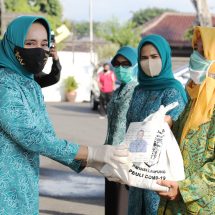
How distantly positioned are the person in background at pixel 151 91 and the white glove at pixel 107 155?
868mm

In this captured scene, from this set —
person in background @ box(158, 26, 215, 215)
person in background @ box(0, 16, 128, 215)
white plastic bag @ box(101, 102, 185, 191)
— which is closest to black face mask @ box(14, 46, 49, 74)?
person in background @ box(0, 16, 128, 215)

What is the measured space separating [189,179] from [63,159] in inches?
27.3

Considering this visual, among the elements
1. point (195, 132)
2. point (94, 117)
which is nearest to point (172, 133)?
point (195, 132)

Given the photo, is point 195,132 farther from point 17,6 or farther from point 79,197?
point 17,6

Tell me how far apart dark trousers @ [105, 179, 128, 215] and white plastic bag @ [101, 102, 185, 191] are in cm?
254

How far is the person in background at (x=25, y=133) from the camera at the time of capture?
3379 mm

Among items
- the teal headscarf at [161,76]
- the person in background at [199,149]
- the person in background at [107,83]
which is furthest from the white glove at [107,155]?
the person in background at [107,83]

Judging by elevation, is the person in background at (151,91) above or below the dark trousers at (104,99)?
above

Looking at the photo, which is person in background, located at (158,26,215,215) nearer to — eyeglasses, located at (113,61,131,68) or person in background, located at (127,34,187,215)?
person in background, located at (127,34,187,215)

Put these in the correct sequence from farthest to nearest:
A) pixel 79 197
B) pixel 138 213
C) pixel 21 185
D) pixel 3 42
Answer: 1. pixel 79 197
2. pixel 138 213
3. pixel 3 42
4. pixel 21 185

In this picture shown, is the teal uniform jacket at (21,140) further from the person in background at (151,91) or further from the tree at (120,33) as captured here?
the tree at (120,33)

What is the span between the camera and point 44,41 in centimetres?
372

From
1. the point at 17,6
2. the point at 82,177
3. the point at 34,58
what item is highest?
the point at 34,58

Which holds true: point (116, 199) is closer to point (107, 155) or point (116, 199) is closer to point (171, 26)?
point (107, 155)
